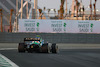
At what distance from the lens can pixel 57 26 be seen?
41281 mm

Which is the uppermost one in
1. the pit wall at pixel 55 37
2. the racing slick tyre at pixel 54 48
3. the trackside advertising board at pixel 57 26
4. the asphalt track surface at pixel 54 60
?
the trackside advertising board at pixel 57 26

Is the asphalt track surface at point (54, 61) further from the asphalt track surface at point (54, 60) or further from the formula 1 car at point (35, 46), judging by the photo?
the formula 1 car at point (35, 46)

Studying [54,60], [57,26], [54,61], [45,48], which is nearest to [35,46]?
[45,48]

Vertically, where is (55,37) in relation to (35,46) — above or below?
above

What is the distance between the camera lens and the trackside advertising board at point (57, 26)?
40.8 metres

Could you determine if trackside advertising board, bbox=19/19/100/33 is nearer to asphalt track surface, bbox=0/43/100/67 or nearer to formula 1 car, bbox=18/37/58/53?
formula 1 car, bbox=18/37/58/53

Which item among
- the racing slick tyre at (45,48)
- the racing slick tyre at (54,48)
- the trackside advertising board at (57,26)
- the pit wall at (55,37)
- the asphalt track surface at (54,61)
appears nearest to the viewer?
the asphalt track surface at (54,61)

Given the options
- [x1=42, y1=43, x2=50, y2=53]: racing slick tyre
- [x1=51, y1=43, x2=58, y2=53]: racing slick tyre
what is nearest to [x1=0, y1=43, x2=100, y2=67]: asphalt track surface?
[x1=42, y1=43, x2=50, y2=53]: racing slick tyre

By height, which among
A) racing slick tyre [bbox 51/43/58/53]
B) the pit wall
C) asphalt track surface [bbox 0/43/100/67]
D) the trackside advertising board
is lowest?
asphalt track surface [bbox 0/43/100/67]

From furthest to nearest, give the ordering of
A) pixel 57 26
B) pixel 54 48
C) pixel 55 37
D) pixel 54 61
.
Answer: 1. pixel 57 26
2. pixel 55 37
3. pixel 54 48
4. pixel 54 61

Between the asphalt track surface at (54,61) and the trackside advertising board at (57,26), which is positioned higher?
the trackside advertising board at (57,26)

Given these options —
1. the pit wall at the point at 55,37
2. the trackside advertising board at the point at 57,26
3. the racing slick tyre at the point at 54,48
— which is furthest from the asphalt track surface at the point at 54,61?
the trackside advertising board at the point at 57,26

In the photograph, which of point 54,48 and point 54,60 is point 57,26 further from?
point 54,60

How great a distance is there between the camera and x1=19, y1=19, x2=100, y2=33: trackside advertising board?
40812mm
